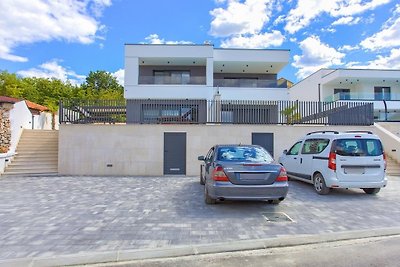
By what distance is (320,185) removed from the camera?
8.54 meters

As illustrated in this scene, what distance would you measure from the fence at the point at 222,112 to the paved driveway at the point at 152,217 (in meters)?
4.55

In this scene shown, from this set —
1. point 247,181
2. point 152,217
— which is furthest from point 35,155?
point 247,181

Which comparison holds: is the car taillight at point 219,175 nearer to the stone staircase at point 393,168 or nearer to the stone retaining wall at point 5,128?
the stone staircase at point 393,168

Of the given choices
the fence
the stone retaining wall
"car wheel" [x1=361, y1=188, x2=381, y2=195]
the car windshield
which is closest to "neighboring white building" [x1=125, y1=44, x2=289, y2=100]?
the fence

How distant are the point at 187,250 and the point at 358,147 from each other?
6.06m

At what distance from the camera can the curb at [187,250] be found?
3963mm

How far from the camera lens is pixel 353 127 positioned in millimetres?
13750

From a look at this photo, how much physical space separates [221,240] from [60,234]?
289 cm

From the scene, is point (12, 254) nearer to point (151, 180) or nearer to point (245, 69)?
point (151, 180)

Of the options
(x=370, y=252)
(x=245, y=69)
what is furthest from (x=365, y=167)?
(x=245, y=69)

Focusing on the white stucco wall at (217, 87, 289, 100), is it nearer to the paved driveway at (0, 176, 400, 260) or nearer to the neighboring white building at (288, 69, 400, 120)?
the neighboring white building at (288, 69, 400, 120)

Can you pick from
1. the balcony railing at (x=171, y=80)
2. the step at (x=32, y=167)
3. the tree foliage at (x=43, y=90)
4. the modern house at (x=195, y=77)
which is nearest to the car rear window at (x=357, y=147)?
the step at (x=32, y=167)

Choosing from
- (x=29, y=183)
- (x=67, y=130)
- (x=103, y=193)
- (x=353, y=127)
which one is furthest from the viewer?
(x=353, y=127)

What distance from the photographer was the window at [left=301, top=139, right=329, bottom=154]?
851 cm
